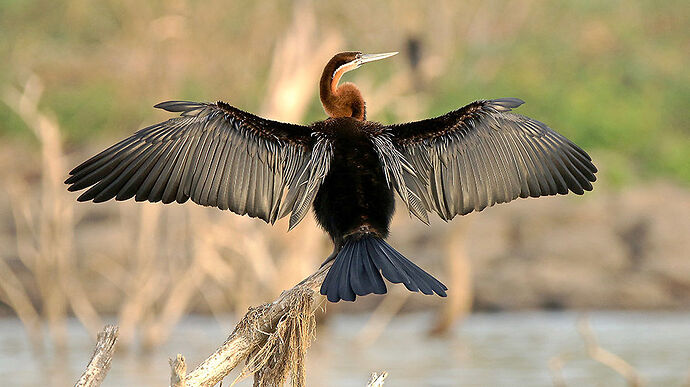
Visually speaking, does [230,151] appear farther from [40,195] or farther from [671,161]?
[671,161]

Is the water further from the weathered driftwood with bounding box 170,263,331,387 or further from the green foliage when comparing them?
the weathered driftwood with bounding box 170,263,331,387

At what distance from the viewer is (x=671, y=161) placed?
16.5m

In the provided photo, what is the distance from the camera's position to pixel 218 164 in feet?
13.7

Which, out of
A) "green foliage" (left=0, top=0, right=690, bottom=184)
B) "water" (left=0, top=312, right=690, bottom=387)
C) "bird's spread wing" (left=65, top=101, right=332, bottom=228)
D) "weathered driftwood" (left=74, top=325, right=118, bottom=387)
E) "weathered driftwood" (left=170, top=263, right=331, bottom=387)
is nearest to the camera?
"weathered driftwood" (left=74, top=325, right=118, bottom=387)

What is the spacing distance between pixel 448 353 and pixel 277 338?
7678mm

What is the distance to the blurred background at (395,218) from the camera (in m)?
10.9

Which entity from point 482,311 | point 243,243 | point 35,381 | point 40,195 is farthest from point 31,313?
point 482,311

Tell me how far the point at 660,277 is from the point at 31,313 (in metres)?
7.27

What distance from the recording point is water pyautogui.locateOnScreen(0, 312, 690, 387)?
1018 cm

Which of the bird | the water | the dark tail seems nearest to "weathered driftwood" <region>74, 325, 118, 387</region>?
the bird

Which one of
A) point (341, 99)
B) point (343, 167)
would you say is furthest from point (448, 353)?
point (343, 167)

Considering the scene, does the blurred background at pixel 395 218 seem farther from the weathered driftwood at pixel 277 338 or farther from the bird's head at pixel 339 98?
the weathered driftwood at pixel 277 338

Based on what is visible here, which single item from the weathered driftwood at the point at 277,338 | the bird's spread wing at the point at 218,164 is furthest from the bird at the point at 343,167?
the weathered driftwood at the point at 277,338

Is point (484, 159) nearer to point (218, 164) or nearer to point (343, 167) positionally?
point (343, 167)
